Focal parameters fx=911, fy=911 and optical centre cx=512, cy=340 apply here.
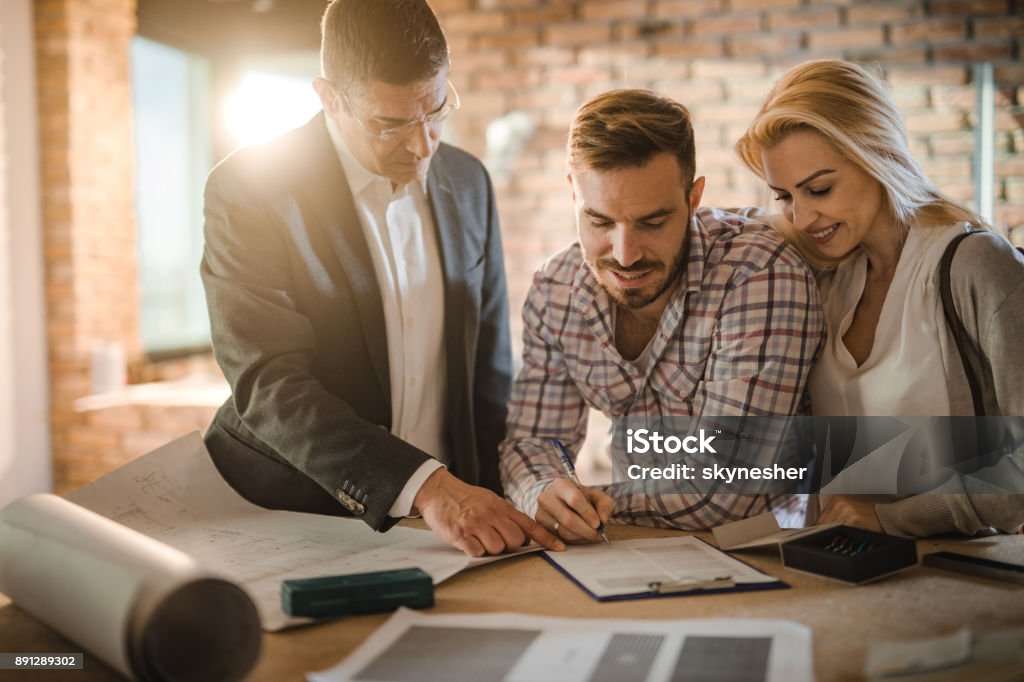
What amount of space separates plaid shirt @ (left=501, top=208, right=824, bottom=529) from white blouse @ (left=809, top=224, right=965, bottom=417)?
0.15ft

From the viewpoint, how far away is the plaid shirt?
56.8 inches

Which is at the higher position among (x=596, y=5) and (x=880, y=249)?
(x=596, y=5)

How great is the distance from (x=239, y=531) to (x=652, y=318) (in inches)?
31.0

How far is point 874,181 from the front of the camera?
57.9 inches

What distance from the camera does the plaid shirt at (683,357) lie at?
4.74 ft

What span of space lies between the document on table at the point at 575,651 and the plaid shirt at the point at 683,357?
19.5 inches

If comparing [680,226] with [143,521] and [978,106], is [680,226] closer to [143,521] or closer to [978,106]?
[143,521]

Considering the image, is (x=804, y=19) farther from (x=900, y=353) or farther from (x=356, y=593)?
(x=356, y=593)

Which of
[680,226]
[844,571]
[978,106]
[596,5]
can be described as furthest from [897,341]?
[596,5]

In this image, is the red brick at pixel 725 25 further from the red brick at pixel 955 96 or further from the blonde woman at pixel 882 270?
the blonde woman at pixel 882 270

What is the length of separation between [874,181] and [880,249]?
12 cm

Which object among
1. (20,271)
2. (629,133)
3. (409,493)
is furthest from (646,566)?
(20,271)

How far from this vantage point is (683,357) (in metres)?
1.54

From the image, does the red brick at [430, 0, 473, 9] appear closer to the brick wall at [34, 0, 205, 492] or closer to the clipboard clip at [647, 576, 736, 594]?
the brick wall at [34, 0, 205, 492]
